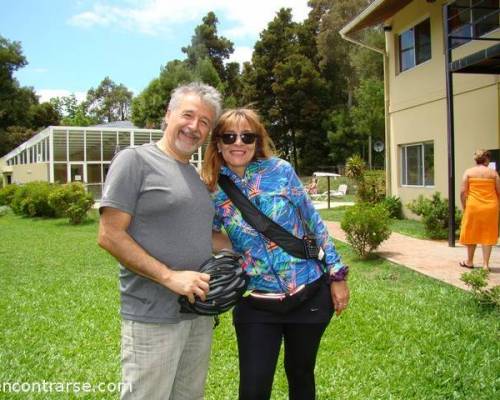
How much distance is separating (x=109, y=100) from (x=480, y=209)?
86094 mm

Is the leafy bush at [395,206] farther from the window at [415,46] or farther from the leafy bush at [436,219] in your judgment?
the window at [415,46]

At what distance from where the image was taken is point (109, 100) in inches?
3415

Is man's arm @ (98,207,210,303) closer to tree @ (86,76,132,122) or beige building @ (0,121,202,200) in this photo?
beige building @ (0,121,202,200)

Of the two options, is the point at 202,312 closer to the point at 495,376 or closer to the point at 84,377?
the point at 84,377

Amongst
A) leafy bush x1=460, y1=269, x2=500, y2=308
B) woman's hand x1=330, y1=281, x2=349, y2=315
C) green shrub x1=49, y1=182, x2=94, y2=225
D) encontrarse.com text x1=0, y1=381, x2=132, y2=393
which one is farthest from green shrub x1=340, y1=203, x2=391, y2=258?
green shrub x1=49, y1=182, x2=94, y2=225

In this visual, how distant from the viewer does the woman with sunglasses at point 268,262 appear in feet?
7.86

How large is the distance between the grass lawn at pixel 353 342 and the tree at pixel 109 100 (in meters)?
83.5

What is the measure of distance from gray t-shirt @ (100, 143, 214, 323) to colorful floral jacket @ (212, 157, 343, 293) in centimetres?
26

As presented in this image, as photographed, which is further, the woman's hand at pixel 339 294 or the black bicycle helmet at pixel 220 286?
the woman's hand at pixel 339 294

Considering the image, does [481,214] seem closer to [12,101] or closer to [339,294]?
[339,294]

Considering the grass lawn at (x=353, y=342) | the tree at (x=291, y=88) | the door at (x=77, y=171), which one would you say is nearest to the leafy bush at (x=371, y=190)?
the grass lawn at (x=353, y=342)

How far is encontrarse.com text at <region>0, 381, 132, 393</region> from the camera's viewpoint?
371 centimetres

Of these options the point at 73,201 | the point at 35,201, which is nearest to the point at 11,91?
the point at 35,201

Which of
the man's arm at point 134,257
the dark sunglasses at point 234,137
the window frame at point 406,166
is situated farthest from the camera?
the window frame at point 406,166
